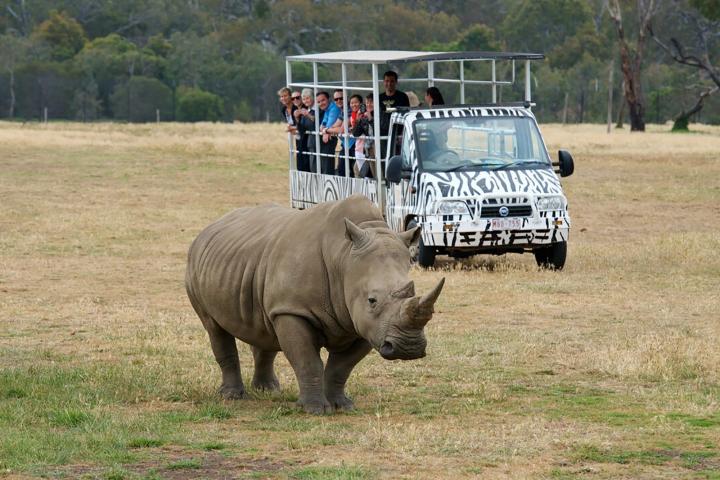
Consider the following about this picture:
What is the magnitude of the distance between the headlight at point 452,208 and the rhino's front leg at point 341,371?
7.36m

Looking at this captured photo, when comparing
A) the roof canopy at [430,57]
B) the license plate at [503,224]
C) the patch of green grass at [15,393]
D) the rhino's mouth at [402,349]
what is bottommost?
the patch of green grass at [15,393]

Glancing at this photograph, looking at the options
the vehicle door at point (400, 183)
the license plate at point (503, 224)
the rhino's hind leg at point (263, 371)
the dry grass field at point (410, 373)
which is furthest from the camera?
the vehicle door at point (400, 183)

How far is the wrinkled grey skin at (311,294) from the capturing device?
8.43 metres

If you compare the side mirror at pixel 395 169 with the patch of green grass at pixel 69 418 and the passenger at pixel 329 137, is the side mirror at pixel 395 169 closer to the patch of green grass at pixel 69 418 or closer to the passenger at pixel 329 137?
the passenger at pixel 329 137

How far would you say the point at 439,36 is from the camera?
8494cm

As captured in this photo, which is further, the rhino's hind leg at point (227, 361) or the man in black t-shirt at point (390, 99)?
the man in black t-shirt at point (390, 99)

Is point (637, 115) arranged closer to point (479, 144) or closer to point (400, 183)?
point (479, 144)

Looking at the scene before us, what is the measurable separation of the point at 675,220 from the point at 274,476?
18.3 m

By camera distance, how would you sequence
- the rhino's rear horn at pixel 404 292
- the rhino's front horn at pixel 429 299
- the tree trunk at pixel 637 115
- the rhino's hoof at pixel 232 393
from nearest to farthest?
the rhino's front horn at pixel 429 299 < the rhino's rear horn at pixel 404 292 < the rhino's hoof at pixel 232 393 < the tree trunk at pixel 637 115

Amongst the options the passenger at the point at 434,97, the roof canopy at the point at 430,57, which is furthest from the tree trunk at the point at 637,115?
the passenger at the point at 434,97

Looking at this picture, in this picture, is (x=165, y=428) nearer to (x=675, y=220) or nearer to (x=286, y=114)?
(x=286, y=114)

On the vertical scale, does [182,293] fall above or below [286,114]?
below

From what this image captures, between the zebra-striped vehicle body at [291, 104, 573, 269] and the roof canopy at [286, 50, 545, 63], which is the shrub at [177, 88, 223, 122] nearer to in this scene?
the roof canopy at [286, 50, 545, 63]

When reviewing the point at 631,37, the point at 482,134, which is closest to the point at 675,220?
the point at 482,134
